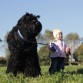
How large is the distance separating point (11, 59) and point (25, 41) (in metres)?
0.64

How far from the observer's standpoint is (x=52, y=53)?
11.6m

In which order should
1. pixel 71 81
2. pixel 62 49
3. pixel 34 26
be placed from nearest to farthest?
1. pixel 71 81
2. pixel 34 26
3. pixel 62 49

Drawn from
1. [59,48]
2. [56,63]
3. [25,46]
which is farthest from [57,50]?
[25,46]

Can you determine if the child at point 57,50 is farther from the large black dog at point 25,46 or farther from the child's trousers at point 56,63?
the large black dog at point 25,46

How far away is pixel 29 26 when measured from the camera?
1026 centimetres

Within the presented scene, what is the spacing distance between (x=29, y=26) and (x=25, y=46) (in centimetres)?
53

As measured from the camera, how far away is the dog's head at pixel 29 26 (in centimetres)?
1009

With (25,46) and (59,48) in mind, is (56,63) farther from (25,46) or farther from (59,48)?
(25,46)

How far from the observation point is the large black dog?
10.2 m

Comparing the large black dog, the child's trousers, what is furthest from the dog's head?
the child's trousers

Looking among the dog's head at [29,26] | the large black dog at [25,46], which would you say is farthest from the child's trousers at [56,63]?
the dog's head at [29,26]

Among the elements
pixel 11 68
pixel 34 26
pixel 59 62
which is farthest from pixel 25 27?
pixel 59 62

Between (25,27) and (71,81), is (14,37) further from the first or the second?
(71,81)

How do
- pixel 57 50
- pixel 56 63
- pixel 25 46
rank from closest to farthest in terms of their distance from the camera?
pixel 25 46
pixel 57 50
pixel 56 63
